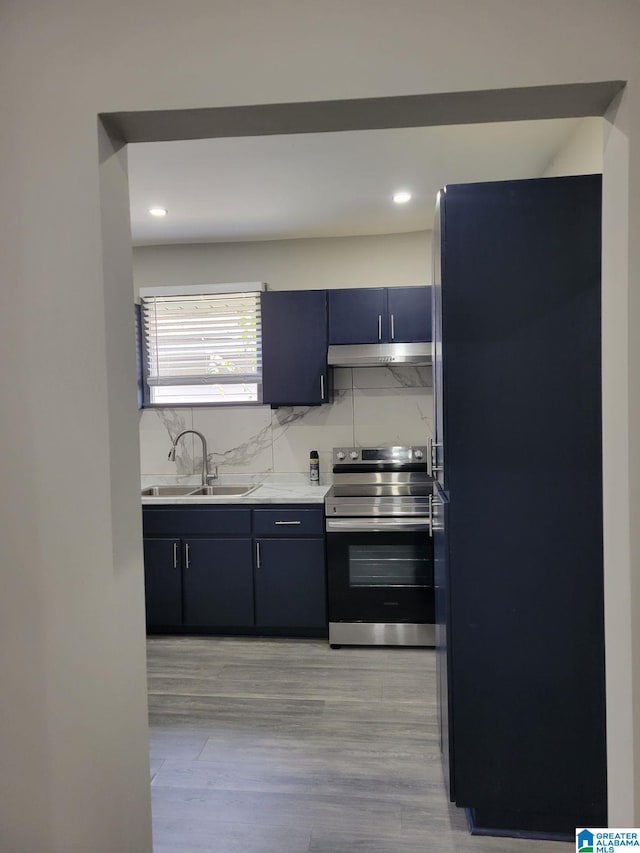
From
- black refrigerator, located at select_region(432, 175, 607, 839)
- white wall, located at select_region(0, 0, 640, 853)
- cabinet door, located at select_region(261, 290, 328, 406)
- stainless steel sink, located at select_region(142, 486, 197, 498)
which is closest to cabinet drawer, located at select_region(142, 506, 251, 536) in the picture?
stainless steel sink, located at select_region(142, 486, 197, 498)

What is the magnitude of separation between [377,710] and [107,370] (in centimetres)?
227

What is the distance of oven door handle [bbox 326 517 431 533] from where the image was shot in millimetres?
3420

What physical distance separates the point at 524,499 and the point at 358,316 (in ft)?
7.10

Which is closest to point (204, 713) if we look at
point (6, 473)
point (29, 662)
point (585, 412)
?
point (29, 662)

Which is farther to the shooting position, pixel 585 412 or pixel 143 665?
pixel 585 412

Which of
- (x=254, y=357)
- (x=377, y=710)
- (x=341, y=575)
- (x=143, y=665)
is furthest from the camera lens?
(x=254, y=357)

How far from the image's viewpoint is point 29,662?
1189 mm

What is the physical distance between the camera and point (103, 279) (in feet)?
3.85

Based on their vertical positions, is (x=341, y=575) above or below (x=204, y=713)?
above

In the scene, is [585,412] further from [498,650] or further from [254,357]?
[254,357]

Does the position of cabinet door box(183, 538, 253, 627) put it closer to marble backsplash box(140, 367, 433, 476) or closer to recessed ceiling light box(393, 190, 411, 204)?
marble backsplash box(140, 367, 433, 476)

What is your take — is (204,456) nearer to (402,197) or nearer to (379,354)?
(379,354)

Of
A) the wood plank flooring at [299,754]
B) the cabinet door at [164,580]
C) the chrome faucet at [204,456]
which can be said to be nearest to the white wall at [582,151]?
the wood plank flooring at [299,754]

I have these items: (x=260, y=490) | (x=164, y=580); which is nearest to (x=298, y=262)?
(x=260, y=490)
